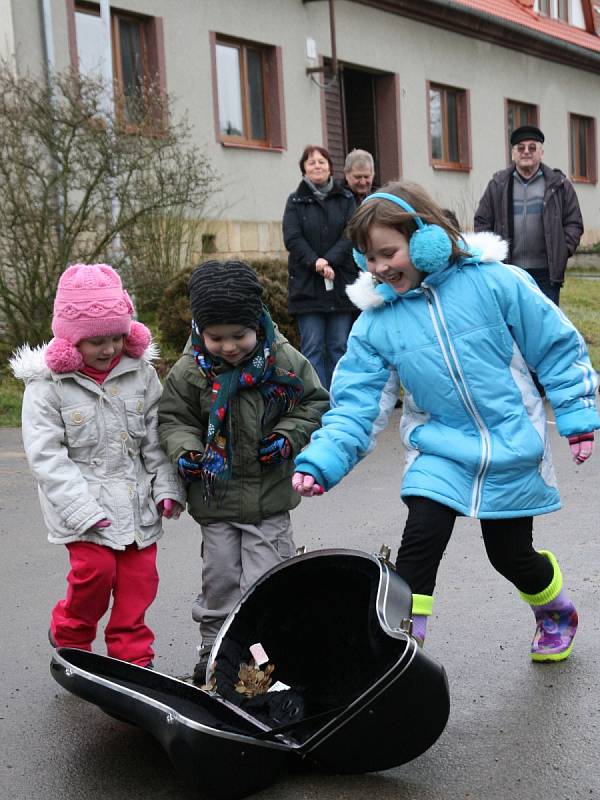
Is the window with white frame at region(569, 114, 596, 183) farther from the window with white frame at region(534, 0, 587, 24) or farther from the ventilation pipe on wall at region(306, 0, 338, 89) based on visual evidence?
the ventilation pipe on wall at region(306, 0, 338, 89)

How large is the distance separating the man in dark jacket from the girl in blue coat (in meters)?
5.46

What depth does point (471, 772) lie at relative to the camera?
10.0 ft

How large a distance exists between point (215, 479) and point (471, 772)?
3.89ft

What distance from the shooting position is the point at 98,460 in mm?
3758

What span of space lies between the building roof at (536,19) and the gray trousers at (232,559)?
19079 millimetres

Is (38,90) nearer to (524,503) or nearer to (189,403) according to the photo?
(189,403)

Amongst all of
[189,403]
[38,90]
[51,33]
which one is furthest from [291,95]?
[189,403]

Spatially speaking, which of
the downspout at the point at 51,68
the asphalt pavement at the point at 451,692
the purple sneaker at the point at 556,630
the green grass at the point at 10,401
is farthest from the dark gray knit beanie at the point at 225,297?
the downspout at the point at 51,68

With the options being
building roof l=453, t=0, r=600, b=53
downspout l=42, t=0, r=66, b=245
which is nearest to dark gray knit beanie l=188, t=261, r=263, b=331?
downspout l=42, t=0, r=66, b=245

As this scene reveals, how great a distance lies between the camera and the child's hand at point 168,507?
3781 mm

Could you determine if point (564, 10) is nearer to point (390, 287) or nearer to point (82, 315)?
point (390, 287)

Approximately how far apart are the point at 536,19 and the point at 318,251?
1941cm

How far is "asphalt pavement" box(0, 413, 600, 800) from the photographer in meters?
3.03

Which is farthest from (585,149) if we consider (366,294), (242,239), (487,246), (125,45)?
(366,294)
